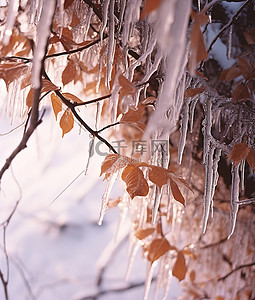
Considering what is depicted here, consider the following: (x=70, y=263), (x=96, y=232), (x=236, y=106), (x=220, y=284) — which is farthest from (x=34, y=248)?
(x=236, y=106)

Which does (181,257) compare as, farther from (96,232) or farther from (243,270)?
(96,232)

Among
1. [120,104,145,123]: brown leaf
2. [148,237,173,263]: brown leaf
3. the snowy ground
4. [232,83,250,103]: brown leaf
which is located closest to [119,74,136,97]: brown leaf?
[120,104,145,123]: brown leaf

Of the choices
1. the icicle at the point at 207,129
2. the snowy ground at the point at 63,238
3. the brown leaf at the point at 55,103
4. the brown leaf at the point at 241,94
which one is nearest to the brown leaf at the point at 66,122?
the brown leaf at the point at 55,103

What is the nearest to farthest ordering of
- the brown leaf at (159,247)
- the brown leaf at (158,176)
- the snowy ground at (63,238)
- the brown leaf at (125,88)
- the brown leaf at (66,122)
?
1. the brown leaf at (125,88)
2. the brown leaf at (158,176)
3. the brown leaf at (66,122)
4. the brown leaf at (159,247)
5. the snowy ground at (63,238)

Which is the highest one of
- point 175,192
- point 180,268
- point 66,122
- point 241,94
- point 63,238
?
point 241,94

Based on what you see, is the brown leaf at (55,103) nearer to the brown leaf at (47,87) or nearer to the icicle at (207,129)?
the brown leaf at (47,87)

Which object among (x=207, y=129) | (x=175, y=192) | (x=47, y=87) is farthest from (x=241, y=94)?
(x=47, y=87)

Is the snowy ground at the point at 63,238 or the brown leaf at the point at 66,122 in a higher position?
the brown leaf at the point at 66,122

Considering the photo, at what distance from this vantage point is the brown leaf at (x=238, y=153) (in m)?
0.61

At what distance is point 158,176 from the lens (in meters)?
0.59

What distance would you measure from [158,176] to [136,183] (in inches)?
1.6

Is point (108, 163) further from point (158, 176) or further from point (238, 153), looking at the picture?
point (238, 153)

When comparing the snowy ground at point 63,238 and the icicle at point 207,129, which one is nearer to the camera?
the icicle at point 207,129

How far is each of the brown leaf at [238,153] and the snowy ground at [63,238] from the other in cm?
195
